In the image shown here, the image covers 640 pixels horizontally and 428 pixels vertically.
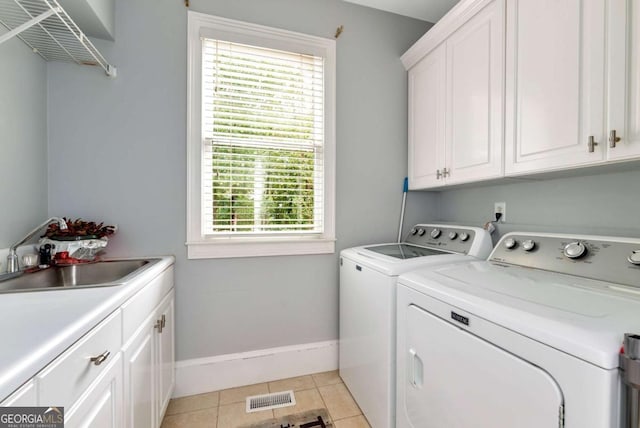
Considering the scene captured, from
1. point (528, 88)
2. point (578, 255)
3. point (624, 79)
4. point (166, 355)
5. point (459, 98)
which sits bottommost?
point (166, 355)

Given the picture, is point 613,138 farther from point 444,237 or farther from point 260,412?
point 260,412

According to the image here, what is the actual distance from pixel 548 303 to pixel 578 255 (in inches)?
20.9

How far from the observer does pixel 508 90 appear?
1385 mm

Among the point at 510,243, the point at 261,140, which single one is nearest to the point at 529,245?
the point at 510,243

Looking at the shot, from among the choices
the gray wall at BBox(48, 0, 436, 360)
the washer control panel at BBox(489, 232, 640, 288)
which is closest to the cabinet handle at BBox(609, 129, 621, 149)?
the washer control panel at BBox(489, 232, 640, 288)

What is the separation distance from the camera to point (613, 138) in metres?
0.99

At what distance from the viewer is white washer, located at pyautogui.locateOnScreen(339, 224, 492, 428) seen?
4.45 feet

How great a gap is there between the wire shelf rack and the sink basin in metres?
0.96

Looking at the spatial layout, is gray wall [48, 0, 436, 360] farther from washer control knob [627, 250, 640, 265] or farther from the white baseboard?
washer control knob [627, 250, 640, 265]

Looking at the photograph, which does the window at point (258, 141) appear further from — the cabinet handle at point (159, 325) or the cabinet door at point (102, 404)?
the cabinet door at point (102, 404)

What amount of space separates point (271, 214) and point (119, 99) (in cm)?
115

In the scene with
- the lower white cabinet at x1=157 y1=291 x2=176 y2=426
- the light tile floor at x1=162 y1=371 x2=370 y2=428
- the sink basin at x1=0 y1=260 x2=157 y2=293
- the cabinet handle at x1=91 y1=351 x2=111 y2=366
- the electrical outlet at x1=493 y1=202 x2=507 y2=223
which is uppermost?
the electrical outlet at x1=493 y1=202 x2=507 y2=223

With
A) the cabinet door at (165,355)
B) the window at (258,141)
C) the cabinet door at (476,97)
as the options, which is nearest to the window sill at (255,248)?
the window at (258,141)

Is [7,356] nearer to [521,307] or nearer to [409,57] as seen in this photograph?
[521,307]
